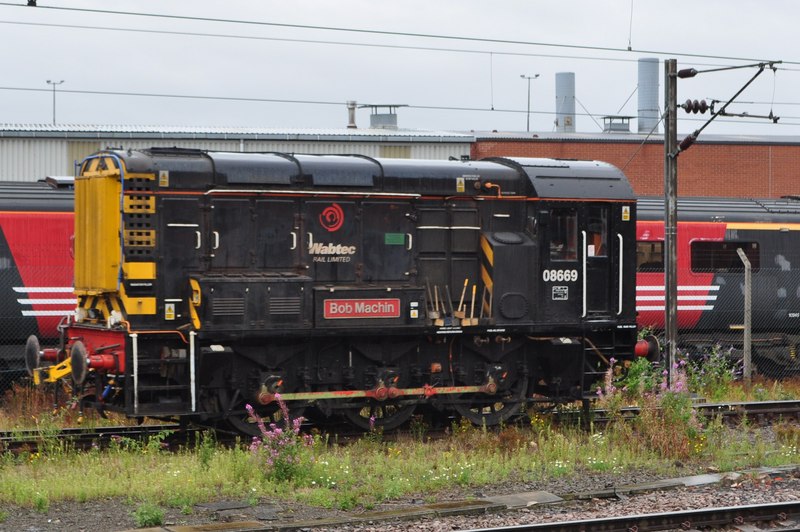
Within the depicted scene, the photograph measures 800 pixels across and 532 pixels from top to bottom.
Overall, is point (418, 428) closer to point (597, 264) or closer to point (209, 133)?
point (597, 264)

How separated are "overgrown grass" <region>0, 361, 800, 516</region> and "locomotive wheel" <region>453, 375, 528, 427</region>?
281 mm

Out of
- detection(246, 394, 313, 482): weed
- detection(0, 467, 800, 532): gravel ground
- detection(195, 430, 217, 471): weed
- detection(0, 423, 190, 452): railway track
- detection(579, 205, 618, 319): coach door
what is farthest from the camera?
detection(579, 205, 618, 319): coach door

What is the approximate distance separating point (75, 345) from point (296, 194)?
138 inches

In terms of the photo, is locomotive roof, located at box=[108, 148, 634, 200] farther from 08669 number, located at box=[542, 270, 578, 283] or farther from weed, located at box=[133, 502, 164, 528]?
weed, located at box=[133, 502, 164, 528]

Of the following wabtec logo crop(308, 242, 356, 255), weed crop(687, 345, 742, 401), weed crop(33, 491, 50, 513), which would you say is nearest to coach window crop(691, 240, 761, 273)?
weed crop(687, 345, 742, 401)

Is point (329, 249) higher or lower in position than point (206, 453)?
higher

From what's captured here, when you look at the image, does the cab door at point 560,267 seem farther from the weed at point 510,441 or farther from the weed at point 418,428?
the weed at point 418,428

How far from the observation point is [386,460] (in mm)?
13398

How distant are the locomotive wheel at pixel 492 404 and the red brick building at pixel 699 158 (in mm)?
22160

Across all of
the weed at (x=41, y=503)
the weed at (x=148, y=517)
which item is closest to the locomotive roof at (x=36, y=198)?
the weed at (x=41, y=503)

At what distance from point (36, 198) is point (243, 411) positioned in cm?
681

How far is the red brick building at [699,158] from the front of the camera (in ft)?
128

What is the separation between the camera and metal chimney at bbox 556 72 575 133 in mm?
47594

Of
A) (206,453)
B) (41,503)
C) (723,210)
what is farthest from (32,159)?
(41,503)
